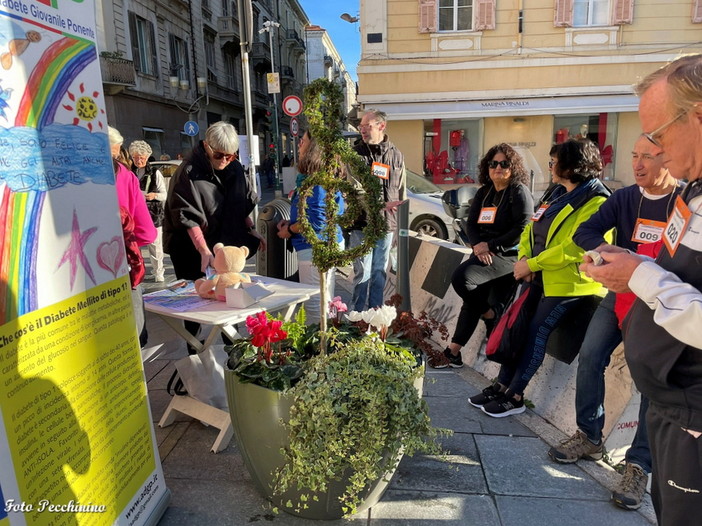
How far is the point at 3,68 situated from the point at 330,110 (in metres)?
1.10

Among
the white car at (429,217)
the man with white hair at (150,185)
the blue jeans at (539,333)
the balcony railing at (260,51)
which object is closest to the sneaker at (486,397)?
the blue jeans at (539,333)

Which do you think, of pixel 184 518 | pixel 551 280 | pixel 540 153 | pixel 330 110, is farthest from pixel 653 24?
pixel 184 518

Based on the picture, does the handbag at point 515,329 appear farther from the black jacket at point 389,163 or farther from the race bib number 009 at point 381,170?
the race bib number 009 at point 381,170

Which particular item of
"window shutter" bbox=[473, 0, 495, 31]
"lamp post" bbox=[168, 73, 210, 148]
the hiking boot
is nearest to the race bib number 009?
the hiking boot

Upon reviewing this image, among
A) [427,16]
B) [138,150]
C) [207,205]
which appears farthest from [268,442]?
[427,16]

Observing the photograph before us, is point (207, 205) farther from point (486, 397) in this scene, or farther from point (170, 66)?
point (170, 66)

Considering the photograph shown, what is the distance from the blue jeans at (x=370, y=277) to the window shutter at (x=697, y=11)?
50.7 ft

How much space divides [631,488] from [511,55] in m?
15.0

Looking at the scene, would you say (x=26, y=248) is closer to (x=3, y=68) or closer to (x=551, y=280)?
(x=3, y=68)

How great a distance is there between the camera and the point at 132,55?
19797 millimetres

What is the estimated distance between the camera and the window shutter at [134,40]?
19.7m

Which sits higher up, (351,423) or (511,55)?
(511,55)

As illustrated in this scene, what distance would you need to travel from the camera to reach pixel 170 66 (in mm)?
22844

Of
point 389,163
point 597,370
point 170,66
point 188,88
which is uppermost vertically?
point 170,66
